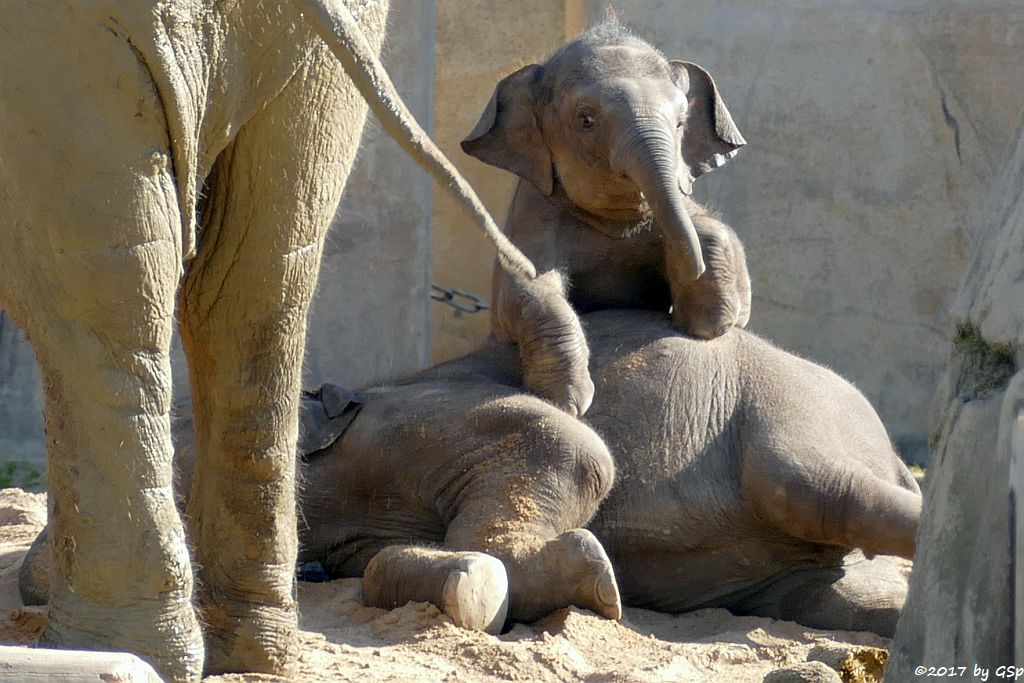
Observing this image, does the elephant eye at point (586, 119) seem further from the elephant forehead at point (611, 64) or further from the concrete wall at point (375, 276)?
the concrete wall at point (375, 276)

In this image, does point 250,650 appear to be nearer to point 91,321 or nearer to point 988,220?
point 91,321

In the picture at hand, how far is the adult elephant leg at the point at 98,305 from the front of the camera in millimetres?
2615

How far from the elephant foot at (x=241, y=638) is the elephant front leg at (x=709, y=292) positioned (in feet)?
6.63

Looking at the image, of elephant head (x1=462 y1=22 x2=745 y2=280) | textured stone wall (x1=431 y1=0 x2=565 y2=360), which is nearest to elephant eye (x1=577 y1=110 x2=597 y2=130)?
elephant head (x1=462 y1=22 x2=745 y2=280)

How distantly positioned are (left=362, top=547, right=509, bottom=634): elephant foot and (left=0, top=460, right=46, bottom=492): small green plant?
2.71 metres

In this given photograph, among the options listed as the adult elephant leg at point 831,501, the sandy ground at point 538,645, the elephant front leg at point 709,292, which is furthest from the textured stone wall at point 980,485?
the elephant front leg at point 709,292

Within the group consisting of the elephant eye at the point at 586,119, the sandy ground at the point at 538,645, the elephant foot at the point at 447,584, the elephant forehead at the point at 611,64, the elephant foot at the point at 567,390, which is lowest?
the sandy ground at the point at 538,645

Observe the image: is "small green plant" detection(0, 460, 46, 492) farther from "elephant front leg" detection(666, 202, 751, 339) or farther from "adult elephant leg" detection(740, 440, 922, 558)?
"adult elephant leg" detection(740, 440, 922, 558)

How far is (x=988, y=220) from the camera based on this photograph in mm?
A: 2521

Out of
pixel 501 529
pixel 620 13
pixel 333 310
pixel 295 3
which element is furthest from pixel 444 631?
pixel 620 13

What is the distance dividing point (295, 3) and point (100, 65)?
0.31 m

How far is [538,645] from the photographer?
3840 millimetres

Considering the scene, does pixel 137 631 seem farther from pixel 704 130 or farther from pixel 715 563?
pixel 704 130

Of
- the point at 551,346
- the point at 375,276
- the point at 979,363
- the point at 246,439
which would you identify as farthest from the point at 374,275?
the point at 979,363
